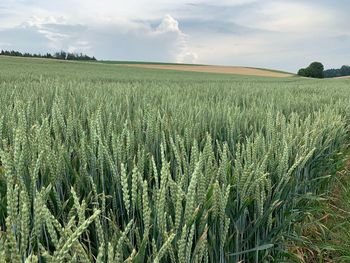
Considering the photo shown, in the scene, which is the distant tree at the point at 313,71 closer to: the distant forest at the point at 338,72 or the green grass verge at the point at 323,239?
the distant forest at the point at 338,72

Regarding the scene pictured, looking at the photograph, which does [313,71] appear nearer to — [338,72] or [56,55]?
[338,72]

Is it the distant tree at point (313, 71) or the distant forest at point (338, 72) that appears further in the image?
the distant forest at point (338, 72)

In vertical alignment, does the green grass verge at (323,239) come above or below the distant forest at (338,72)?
below

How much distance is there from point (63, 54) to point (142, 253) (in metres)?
59.6

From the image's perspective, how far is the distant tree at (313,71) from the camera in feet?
215

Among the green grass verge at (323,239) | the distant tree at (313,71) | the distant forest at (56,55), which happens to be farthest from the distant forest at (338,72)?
the green grass verge at (323,239)

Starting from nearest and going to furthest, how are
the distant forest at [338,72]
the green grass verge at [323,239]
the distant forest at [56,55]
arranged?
the green grass verge at [323,239], the distant forest at [56,55], the distant forest at [338,72]

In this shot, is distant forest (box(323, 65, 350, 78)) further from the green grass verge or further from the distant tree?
the green grass verge

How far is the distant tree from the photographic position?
6562cm

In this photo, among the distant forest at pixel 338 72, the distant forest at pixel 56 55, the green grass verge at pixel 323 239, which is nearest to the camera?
the green grass verge at pixel 323 239

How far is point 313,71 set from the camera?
216 feet

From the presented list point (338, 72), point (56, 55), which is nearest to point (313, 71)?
point (338, 72)

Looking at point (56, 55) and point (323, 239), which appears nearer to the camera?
point (323, 239)

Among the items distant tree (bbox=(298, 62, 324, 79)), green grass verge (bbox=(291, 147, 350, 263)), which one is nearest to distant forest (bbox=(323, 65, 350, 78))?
distant tree (bbox=(298, 62, 324, 79))
